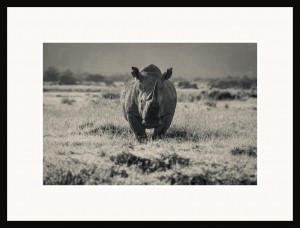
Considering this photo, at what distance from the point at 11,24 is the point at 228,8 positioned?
5025mm

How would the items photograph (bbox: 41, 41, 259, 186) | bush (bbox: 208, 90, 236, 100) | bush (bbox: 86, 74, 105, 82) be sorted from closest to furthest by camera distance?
photograph (bbox: 41, 41, 259, 186) → bush (bbox: 86, 74, 105, 82) → bush (bbox: 208, 90, 236, 100)

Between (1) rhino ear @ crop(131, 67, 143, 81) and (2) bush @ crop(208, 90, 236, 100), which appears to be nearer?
(1) rhino ear @ crop(131, 67, 143, 81)

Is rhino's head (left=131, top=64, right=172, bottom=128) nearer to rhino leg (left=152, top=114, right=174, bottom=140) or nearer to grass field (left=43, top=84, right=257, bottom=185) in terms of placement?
rhino leg (left=152, top=114, right=174, bottom=140)

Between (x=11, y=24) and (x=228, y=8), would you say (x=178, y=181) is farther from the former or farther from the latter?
(x=11, y=24)

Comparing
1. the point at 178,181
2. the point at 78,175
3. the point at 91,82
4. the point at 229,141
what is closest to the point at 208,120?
the point at 229,141

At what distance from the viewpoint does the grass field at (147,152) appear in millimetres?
8938

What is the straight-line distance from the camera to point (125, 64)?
1395cm

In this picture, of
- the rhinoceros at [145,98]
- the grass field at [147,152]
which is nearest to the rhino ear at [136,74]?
the rhinoceros at [145,98]

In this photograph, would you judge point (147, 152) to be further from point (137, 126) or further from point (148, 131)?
point (148, 131)

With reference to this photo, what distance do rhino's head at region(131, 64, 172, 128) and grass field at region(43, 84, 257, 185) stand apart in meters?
0.80

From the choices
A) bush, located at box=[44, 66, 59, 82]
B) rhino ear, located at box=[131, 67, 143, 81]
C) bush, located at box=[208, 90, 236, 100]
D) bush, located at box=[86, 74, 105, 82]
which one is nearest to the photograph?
rhino ear, located at box=[131, 67, 143, 81]

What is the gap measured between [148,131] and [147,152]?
2.15m

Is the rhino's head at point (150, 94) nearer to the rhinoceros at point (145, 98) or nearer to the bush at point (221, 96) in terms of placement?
the rhinoceros at point (145, 98)

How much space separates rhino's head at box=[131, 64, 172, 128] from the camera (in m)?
9.48
